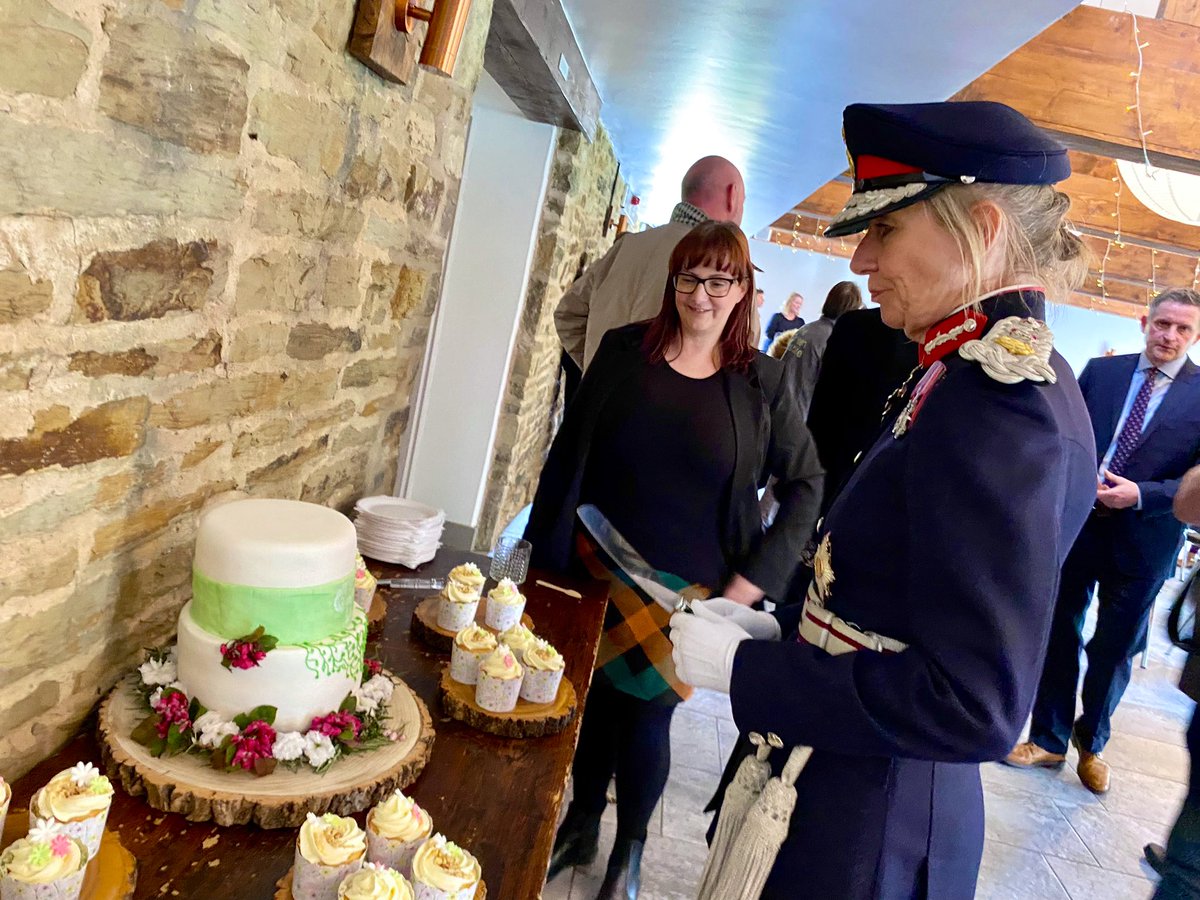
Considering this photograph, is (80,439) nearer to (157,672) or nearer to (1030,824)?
(157,672)

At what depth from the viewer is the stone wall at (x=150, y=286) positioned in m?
0.90

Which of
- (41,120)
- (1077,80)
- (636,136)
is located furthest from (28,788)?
(636,136)

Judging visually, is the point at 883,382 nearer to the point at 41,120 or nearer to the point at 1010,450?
the point at 1010,450

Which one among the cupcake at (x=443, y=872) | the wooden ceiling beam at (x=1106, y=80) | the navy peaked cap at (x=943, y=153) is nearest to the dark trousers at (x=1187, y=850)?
the navy peaked cap at (x=943, y=153)

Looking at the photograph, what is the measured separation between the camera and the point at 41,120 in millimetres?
856

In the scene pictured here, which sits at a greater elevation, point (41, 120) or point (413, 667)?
point (41, 120)

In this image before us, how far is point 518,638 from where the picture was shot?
1.55 m

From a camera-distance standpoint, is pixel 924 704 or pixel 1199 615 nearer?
pixel 924 704

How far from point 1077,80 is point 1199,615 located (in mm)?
2441

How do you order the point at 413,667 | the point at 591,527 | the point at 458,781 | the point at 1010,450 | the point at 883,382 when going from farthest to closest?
the point at 883,382 → the point at 591,527 → the point at 413,667 → the point at 458,781 → the point at 1010,450

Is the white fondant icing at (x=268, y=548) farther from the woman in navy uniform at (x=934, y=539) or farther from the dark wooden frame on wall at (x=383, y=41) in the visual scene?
the dark wooden frame on wall at (x=383, y=41)

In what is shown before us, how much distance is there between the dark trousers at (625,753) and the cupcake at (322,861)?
1.34m

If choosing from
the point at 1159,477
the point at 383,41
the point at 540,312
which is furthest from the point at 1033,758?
the point at 383,41

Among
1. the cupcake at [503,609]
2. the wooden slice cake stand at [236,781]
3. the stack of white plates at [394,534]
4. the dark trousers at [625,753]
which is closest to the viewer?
the wooden slice cake stand at [236,781]
